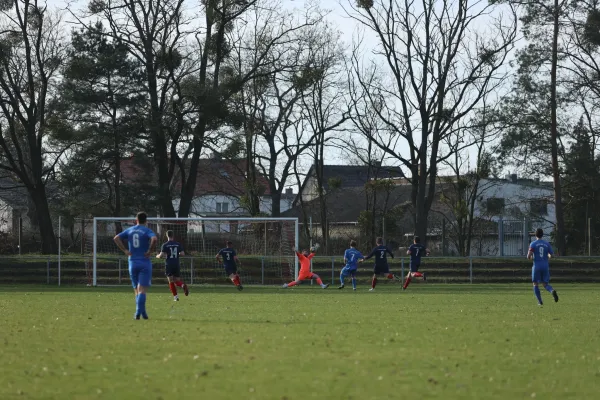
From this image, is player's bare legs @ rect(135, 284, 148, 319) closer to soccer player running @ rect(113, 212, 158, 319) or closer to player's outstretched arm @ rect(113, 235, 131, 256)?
soccer player running @ rect(113, 212, 158, 319)

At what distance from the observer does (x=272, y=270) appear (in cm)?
4412

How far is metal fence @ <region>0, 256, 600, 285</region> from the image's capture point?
43.9m

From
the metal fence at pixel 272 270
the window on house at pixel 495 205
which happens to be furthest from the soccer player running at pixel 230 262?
the window on house at pixel 495 205

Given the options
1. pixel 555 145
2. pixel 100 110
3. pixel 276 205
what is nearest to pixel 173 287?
pixel 100 110

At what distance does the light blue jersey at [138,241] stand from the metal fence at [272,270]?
80.2ft

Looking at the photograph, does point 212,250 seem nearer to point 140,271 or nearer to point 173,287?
point 173,287

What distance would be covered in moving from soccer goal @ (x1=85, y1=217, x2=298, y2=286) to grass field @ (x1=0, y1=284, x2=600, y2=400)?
21.5 metres

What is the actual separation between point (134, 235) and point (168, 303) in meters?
7.34

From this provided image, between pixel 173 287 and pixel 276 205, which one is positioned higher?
pixel 276 205

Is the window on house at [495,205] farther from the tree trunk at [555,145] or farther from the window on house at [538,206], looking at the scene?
the tree trunk at [555,145]

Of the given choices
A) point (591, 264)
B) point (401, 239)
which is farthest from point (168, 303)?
point (401, 239)

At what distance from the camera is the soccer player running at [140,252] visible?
18.8m

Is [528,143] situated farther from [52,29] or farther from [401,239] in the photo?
[52,29]

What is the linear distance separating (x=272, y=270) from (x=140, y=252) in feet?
83.4
